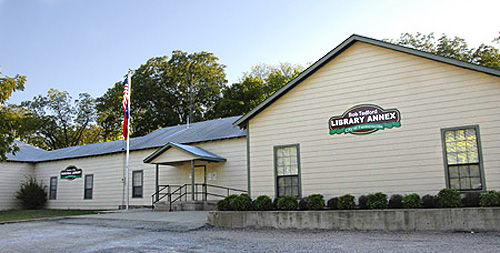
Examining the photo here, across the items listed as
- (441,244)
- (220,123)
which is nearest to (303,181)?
(441,244)

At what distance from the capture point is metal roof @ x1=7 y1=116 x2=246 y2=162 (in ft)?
66.9

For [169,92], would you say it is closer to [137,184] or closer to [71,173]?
[71,173]

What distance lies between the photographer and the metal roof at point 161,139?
20.4 meters

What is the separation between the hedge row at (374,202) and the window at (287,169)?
1779mm

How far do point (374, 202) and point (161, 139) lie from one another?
15.4m

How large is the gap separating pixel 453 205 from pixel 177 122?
36.6m

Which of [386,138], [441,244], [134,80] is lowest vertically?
[441,244]

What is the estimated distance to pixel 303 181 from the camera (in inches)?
517

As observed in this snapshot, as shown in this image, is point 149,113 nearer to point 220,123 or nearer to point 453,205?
point 220,123

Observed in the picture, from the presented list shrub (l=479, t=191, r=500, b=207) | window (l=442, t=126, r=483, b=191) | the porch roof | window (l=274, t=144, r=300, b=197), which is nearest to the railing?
the porch roof

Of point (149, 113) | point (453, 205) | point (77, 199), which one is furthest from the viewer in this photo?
point (149, 113)

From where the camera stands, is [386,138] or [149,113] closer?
[386,138]

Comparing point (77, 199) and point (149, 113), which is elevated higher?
point (149, 113)

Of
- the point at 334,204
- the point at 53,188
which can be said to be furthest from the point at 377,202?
the point at 53,188
